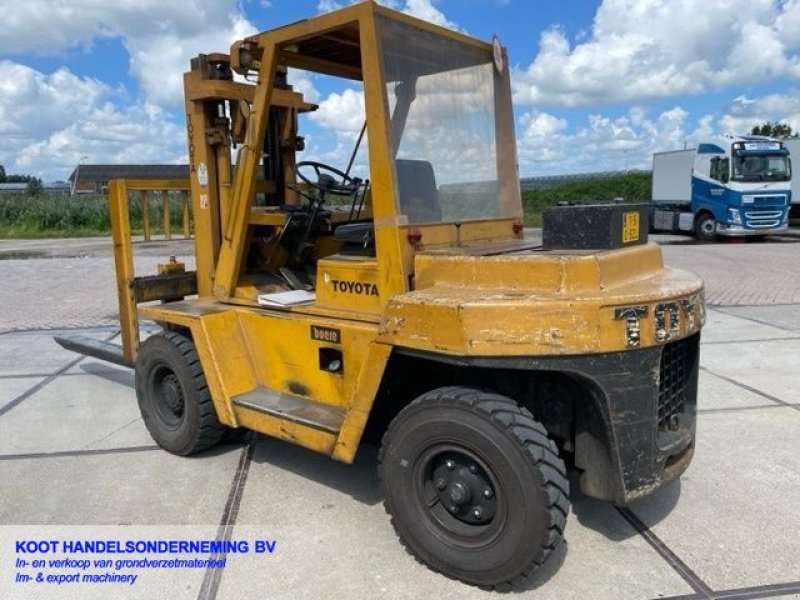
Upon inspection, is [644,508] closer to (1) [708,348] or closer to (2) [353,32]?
(2) [353,32]

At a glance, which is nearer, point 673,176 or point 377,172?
point 377,172

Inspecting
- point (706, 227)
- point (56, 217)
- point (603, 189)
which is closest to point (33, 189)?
point (56, 217)

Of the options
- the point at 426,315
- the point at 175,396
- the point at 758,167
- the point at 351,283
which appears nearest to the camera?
the point at 426,315

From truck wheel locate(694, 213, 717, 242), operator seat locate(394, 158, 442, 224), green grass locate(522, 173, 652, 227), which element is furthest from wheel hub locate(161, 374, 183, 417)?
green grass locate(522, 173, 652, 227)

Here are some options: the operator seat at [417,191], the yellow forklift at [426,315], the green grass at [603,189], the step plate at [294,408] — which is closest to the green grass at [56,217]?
the green grass at [603,189]

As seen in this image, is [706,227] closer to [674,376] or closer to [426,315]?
[674,376]

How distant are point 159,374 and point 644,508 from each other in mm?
3103

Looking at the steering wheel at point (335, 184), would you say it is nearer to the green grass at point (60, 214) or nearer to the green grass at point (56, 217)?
the green grass at point (60, 214)

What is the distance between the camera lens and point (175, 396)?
4.61 meters

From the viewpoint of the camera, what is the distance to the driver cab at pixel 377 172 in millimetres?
3438

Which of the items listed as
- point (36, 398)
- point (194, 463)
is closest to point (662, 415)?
point (194, 463)

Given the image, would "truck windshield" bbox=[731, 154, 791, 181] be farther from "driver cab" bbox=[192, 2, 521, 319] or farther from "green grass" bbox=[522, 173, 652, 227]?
"driver cab" bbox=[192, 2, 521, 319]

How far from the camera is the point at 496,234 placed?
4090 millimetres

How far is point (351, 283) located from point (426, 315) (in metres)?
0.83
